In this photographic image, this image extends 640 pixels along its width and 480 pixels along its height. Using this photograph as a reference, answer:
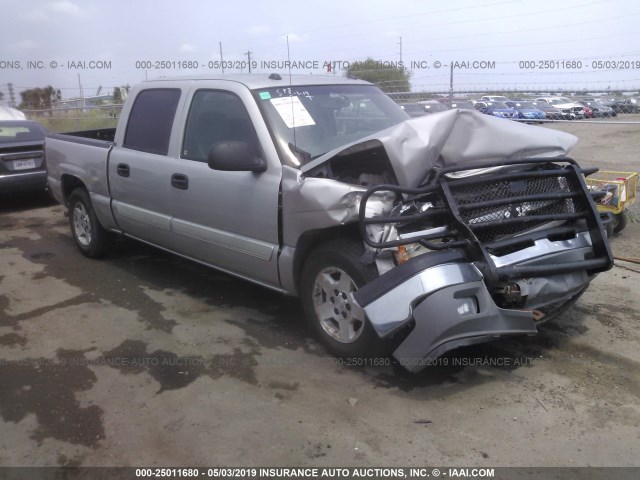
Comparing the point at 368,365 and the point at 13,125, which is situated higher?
the point at 13,125

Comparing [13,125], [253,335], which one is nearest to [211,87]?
[253,335]

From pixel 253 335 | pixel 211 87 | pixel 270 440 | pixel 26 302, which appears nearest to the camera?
pixel 270 440

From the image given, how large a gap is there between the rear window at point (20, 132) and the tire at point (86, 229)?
3.54 metres

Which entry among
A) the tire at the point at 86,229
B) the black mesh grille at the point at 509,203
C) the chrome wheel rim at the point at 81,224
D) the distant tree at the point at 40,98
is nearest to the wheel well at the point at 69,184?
the tire at the point at 86,229

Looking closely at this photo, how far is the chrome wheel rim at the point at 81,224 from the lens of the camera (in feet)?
20.1

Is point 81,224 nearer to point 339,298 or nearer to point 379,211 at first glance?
point 339,298

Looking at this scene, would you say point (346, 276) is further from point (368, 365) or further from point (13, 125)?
point (13, 125)

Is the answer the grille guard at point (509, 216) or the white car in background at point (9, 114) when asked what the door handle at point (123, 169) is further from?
the white car in background at point (9, 114)

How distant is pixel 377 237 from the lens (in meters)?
3.28

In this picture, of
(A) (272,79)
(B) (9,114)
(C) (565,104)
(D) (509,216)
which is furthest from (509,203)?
(C) (565,104)

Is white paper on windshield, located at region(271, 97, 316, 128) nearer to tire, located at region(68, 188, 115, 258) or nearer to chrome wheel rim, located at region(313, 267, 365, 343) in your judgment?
chrome wheel rim, located at region(313, 267, 365, 343)

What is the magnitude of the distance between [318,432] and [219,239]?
5.99 feet

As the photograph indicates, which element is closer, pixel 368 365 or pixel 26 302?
pixel 368 365

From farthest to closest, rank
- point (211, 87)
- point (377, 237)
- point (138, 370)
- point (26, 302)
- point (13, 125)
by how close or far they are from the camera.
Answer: point (13, 125) < point (26, 302) < point (211, 87) < point (138, 370) < point (377, 237)
